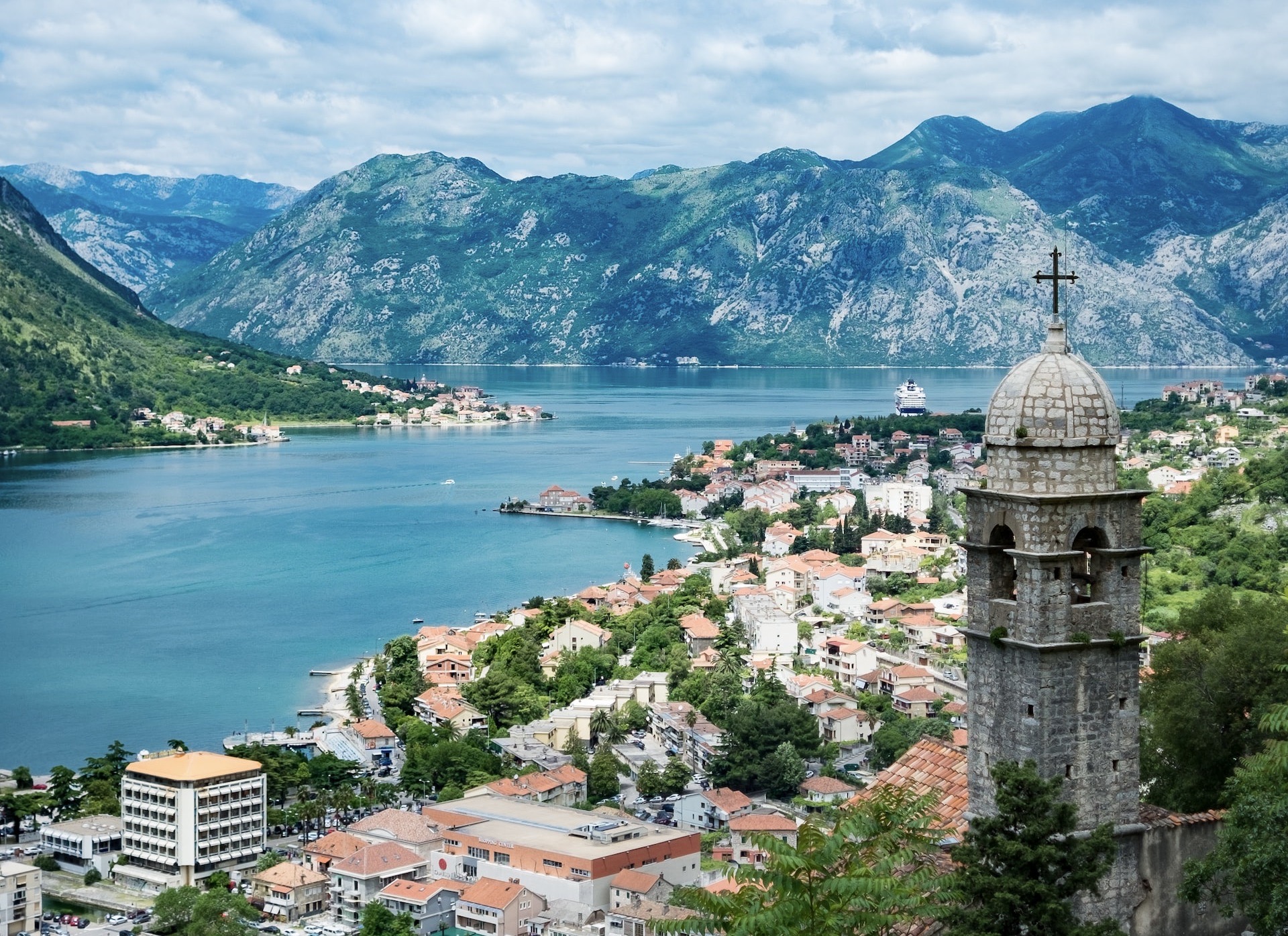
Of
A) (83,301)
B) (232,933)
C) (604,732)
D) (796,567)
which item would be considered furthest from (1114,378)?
(232,933)

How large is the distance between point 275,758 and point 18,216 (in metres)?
124

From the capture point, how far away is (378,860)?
81.3 ft

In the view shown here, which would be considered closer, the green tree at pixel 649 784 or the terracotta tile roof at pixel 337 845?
the terracotta tile roof at pixel 337 845

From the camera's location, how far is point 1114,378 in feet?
588

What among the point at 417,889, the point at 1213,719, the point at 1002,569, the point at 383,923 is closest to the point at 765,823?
the point at 417,889

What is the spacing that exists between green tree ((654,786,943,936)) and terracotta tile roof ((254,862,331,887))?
18.0m

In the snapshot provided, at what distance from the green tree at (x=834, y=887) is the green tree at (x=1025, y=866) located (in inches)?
7.8

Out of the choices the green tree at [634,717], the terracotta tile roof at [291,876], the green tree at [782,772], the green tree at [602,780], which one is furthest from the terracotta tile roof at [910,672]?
the terracotta tile roof at [291,876]

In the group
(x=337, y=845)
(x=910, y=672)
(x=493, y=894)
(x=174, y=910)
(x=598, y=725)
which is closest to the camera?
(x=493, y=894)

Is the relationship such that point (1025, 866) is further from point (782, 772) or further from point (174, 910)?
point (782, 772)

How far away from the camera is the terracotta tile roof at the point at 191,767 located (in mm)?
28000

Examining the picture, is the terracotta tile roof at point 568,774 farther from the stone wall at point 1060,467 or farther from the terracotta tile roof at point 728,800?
the stone wall at point 1060,467

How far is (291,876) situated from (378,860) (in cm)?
160

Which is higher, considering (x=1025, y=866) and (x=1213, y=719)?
(x=1025, y=866)
